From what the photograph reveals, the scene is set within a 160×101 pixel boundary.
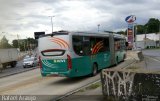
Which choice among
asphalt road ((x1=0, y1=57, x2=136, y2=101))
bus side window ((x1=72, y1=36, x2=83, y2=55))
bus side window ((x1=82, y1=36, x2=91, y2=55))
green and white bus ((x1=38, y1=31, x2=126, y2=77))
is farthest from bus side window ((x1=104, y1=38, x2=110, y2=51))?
bus side window ((x1=72, y1=36, x2=83, y2=55))

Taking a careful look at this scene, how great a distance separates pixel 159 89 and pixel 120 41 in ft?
76.4

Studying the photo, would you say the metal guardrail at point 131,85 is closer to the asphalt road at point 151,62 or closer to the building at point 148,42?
the asphalt road at point 151,62

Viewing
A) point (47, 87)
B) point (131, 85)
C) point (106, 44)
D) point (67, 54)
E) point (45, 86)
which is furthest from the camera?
point (106, 44)

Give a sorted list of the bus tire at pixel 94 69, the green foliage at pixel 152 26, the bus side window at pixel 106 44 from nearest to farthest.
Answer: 1. the bus tire at pixel 94 69
2. the bus side window at pixel 106 44
3. the green foliage at pixel 152 26

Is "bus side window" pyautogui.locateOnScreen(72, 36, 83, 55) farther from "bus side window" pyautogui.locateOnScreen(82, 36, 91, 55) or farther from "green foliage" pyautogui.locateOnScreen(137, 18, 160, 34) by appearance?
"green foliage" pyautogui.locateOnScreen(137, 18, 160, 34)

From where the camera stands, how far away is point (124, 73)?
10.6 meters

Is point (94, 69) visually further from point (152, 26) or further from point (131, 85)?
point (152, 26)

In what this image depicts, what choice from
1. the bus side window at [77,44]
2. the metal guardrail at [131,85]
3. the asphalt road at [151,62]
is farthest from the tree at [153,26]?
the metal guardrail at [131,85]

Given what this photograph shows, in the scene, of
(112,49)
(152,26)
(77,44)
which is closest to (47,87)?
(77,44)

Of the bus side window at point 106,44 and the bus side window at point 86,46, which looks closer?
the bus side window at point 86,46

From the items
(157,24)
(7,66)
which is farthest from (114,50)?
(157,24)

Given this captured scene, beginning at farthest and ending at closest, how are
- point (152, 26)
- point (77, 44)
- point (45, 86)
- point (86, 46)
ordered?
point (152, 26) < point (86, 46) < point (77, 44) < point (45, 86)

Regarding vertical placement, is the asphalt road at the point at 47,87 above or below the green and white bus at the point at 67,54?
below

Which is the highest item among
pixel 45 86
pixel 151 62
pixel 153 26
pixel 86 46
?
pixel 153 26
